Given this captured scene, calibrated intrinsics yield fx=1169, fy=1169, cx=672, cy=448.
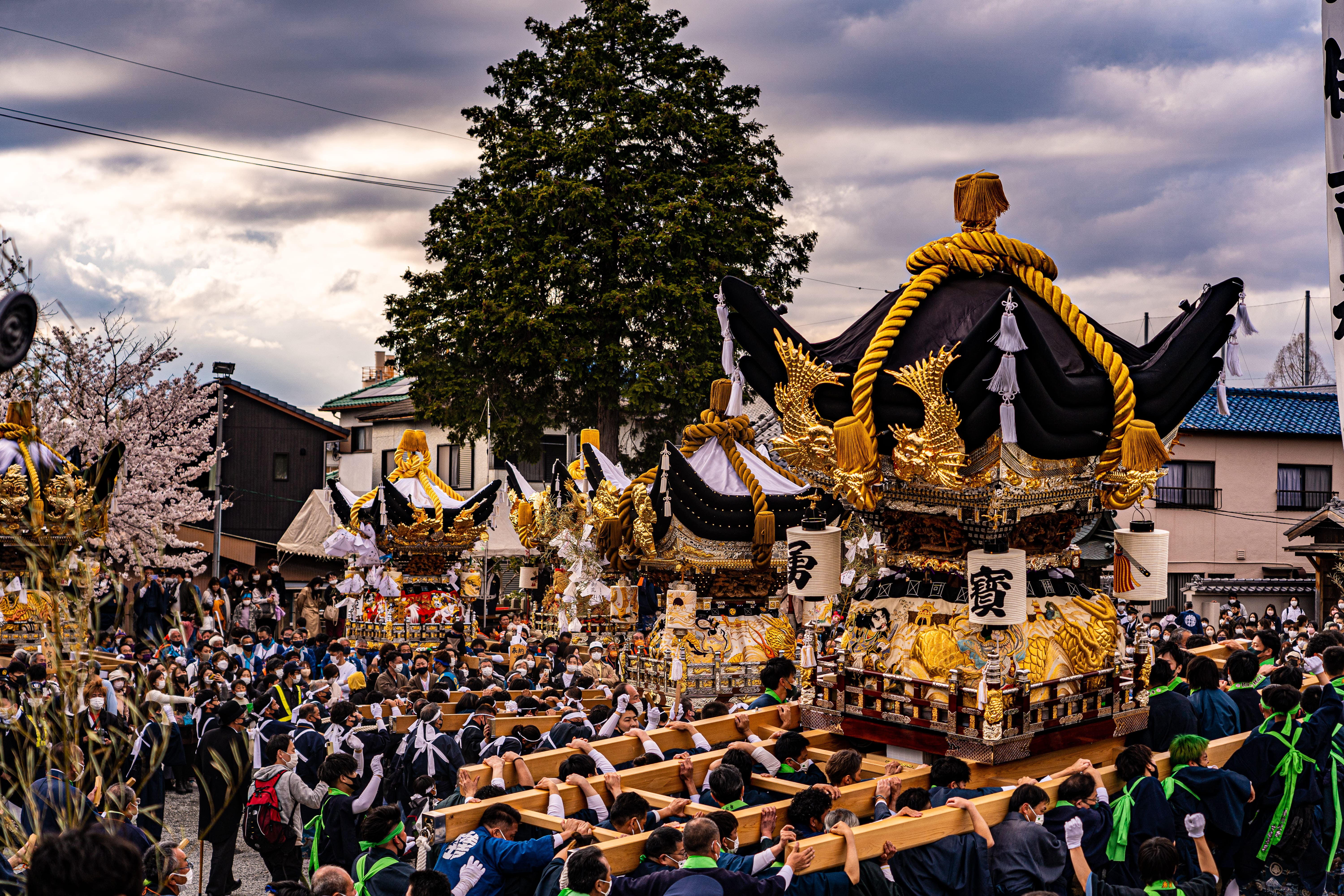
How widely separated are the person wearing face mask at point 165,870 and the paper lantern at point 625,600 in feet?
34.3

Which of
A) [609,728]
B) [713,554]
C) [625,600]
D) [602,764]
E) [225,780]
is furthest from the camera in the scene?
[625,600]

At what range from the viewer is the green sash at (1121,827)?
21.9 feet

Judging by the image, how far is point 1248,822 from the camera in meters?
7.73

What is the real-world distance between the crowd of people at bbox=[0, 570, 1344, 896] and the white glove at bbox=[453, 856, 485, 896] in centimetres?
1

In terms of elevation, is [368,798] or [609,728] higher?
[609,728]

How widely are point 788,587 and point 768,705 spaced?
0.97m

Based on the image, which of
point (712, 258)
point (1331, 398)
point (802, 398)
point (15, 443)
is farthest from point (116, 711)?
point (1331, 398)

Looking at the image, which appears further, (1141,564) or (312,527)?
(312,527)

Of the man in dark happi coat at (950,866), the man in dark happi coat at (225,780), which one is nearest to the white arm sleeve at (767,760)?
the man in dark happi coat at (950,866)

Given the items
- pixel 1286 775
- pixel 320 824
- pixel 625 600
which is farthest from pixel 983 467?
pixel 625 600

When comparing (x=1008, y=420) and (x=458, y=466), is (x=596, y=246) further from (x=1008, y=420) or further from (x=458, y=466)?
(x=1008, y=420)

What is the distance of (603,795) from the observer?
7.14 metres

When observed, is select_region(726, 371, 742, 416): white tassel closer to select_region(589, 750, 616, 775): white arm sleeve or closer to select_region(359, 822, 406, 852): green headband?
select_region(589, 750, 616, 775): white arm sleeve

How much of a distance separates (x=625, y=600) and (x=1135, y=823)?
11327mm
